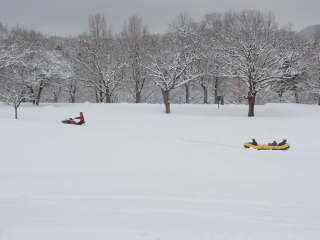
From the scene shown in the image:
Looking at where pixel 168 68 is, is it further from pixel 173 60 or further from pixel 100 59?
pixel 100 59

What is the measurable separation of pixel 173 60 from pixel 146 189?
20922 mm

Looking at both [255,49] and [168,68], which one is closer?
[255,49]

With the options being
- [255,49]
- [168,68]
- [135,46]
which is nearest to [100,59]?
[135,46]

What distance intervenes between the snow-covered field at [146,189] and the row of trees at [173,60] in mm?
12005

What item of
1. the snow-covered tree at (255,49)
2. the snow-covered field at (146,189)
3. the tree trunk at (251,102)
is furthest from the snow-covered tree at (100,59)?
the snow-covered field at (146,189)

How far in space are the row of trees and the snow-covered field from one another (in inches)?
473

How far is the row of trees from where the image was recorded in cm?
2280

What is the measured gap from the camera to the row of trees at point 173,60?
22.8 m

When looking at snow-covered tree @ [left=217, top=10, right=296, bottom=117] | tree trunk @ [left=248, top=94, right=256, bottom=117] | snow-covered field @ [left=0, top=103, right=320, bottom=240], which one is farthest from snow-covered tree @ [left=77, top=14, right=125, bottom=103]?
snow-covered field @ [left=0, top=103, right=320, bottom=240]

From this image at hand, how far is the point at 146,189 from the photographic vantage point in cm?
622

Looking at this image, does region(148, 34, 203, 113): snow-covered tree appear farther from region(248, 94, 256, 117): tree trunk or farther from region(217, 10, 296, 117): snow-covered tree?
region(248, 94, 256, 117): tree trunk

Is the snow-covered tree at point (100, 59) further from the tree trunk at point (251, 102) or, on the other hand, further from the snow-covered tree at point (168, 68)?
the tree trunk at point (251, 102)

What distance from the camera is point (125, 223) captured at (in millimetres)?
4500

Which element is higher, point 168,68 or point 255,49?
point 255,49
